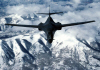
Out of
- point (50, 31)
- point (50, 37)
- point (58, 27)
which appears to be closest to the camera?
point (50, 37)

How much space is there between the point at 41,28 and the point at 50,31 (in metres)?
8.45

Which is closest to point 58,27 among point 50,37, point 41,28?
point 41,28

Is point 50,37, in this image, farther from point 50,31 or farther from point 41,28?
point 41,28

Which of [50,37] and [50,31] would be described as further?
[50,31]

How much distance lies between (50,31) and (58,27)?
24.0 feet

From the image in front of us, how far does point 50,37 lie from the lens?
27.5 m

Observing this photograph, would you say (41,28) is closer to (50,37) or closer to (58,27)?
(58,27)

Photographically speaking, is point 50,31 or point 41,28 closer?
point 50,31

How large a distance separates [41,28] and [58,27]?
20.4 feet

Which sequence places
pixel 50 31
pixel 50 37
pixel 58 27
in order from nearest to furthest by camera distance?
1. pixel 50 37
2. pixel 50 31
3. pixel 58 27

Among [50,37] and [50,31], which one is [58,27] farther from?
[50,37]

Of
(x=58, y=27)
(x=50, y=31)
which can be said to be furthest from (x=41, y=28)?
(x=50, y=31)

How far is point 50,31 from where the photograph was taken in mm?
29531

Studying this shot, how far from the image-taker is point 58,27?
36062 millimetres
